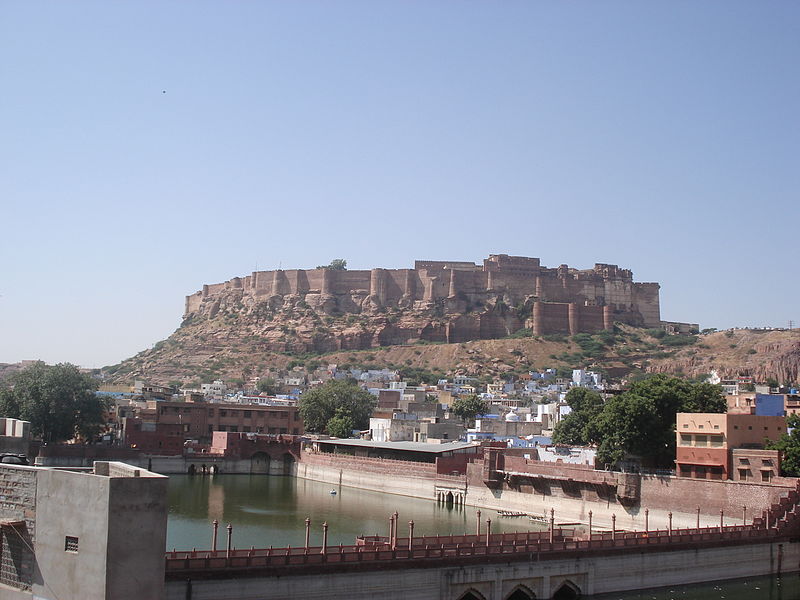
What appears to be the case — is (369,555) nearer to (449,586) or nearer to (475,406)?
(449,586)

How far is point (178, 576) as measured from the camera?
72.1 ft

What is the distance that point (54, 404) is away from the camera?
Answer: 213 ft

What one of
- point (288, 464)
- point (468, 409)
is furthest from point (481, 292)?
point (288, 464)

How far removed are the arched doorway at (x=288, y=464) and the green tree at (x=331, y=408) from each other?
24.2 feet

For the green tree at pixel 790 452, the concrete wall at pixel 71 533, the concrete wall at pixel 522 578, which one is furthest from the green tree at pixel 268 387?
the concrete wall at pixel 71 533


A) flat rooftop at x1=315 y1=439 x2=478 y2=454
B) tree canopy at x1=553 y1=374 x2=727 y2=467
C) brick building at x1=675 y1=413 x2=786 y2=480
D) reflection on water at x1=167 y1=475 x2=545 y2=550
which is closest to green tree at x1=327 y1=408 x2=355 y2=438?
flat rooftop at x1=315 y1=439 x2=478 y2=454

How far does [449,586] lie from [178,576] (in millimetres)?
8134

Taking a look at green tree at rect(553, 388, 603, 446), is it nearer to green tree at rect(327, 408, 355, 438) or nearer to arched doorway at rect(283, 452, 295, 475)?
green tree at rect(327, 408, 355, 438)

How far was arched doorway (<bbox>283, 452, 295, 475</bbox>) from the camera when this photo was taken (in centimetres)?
6950

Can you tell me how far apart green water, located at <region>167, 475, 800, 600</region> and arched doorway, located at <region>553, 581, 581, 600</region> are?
958 mm

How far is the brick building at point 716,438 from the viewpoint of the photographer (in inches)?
1695

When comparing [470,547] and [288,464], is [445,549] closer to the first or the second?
[470,547]

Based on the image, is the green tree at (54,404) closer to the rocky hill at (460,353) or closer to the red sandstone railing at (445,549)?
the red sandstone railing at (445,549)

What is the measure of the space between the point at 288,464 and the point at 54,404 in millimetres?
16787
